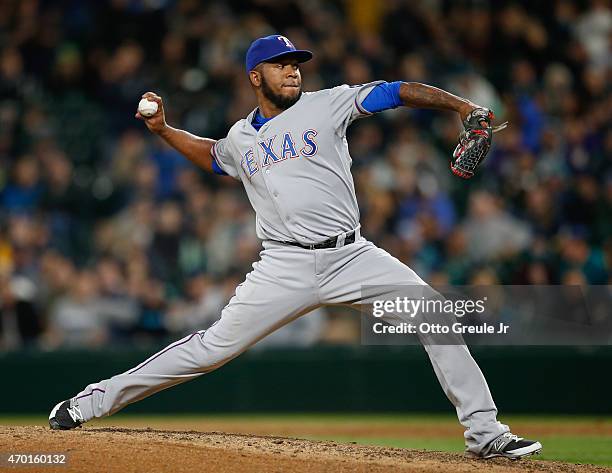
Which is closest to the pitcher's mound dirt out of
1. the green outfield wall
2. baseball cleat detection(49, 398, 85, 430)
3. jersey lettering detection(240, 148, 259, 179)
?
baseball cleat detection(49, 398, 85, 430)

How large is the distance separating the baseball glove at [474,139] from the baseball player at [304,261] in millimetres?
274

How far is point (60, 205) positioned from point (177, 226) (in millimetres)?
1286

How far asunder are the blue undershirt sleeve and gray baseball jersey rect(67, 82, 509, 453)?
0.04 m

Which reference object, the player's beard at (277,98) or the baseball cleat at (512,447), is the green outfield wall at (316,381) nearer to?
the baseball cleat at (512,447)

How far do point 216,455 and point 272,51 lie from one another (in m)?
1.97

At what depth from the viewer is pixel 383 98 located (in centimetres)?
489

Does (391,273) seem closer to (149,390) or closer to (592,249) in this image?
(149,390)

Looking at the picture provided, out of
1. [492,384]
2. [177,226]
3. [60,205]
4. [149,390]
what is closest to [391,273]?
[149,390]

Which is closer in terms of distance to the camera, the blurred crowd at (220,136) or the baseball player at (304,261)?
the baseball player at (304,261)

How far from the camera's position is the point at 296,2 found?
38.5 feet

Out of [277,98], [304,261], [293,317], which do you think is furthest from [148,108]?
[293,317]

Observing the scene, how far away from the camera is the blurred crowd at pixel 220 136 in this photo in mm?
9641

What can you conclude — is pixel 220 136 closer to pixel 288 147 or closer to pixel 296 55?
pixel 296 55

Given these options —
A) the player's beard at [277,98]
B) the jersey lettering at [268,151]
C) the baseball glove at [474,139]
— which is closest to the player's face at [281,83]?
the player's beard at [277,98]
